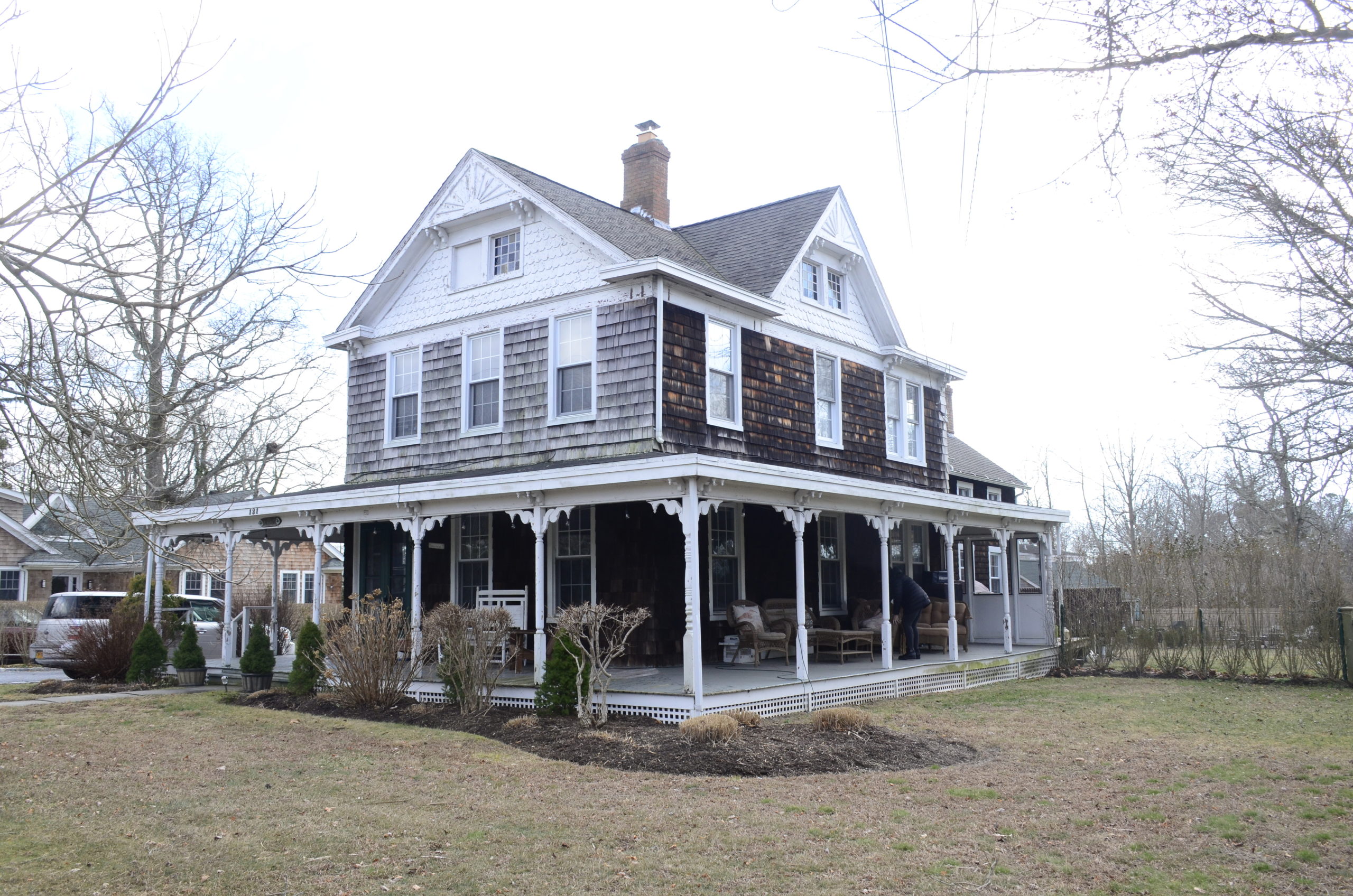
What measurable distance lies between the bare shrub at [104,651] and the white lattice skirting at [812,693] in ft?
22.5

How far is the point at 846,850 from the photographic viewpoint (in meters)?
6.15

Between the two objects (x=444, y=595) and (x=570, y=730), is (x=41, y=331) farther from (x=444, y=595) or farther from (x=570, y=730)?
(x=444, y=595)

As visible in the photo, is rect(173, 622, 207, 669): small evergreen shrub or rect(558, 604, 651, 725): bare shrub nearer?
rect(558, 604, 651, 725): bare shrub

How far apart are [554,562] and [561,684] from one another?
12.8ft

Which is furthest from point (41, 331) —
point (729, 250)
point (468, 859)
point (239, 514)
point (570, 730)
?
point (729, 250)

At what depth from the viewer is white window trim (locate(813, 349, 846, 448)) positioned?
17.0 metres

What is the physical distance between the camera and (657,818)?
7.03 m

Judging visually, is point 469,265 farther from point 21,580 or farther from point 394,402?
point 21,580

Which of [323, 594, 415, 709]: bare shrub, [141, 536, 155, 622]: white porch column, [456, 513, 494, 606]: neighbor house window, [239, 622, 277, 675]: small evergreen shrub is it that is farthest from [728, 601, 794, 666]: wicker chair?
[141, 536, 155, 622]: white porch column

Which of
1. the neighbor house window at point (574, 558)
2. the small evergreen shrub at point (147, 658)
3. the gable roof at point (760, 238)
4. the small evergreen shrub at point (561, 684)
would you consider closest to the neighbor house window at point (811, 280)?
the gable roof at point (760, 238)

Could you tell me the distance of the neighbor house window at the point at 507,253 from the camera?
16156mm

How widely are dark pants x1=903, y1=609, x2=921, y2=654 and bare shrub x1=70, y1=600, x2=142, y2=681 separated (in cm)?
1276

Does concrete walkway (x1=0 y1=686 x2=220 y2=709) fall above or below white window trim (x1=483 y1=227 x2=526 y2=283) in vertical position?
below

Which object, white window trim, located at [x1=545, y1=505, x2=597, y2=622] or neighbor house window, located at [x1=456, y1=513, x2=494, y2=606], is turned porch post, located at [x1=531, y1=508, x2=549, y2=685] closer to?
white window trim, located at [x1=545, y1=505, x2=597, y2=622]
